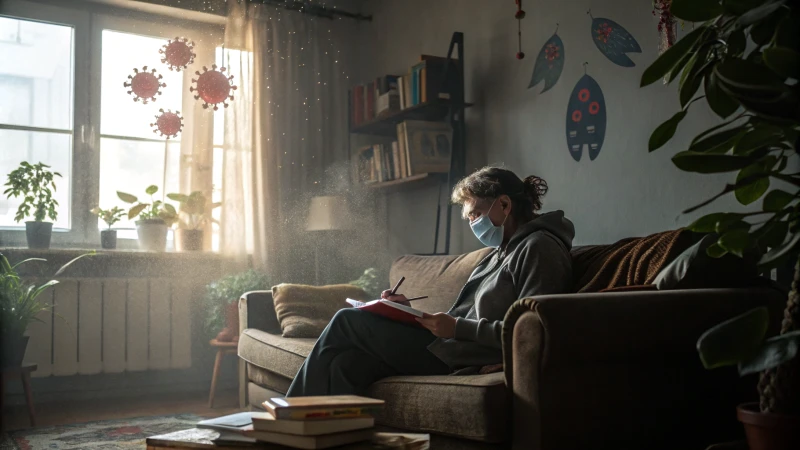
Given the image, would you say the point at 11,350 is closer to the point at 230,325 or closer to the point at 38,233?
the point at 38,233

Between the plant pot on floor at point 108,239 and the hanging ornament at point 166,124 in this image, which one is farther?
the hanging ornament at point 166,124

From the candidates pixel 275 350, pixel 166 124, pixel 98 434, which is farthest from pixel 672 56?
pixel 166 124

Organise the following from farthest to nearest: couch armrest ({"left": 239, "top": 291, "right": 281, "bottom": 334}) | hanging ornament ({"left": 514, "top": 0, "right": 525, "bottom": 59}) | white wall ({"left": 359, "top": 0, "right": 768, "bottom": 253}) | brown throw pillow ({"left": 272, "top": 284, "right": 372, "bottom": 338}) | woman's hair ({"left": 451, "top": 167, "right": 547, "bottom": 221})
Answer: couch armrest ({"left": 239, "top": 291, "right": 281, "bottom": 334}) < hanging ornament ({"left": 514, "top": 0, "right": 525, "bottom": 59}) < brown throw pillow ({"left": 272, "top": 284, "right": 372, "bottom": 338}) < white wall ({"left": 359, "top": 0, "right": 768, "bottom": 253}) < woman's hair ({"left": 451, "top": 167, "right": 547, "bottom": 221})

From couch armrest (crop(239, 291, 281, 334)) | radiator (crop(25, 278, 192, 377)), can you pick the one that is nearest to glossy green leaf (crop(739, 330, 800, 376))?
couch armrest (crop(239, 291, 281, 334))

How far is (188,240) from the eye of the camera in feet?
12.8

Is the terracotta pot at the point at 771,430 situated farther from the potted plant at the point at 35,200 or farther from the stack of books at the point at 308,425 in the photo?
the potted plant at the point at 35,200

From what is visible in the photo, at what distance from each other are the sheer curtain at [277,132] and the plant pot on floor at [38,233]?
2.80 ft

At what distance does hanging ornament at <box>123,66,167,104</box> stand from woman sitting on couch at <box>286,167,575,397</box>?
2.41 metres

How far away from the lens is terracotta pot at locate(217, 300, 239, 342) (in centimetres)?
363

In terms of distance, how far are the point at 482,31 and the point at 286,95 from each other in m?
1.30

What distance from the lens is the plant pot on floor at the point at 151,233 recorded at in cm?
382

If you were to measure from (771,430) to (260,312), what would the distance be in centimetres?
220

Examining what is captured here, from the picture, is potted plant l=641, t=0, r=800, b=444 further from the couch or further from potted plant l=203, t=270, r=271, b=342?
potted plant l=203, t=270, r=271, b=342

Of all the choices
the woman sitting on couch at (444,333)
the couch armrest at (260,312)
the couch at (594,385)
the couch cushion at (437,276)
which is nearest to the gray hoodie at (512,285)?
the woman sitting on couch at (444,333)
